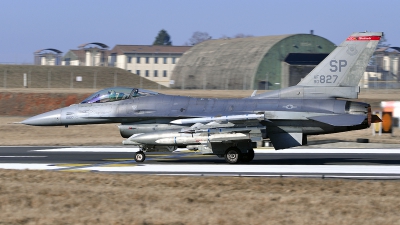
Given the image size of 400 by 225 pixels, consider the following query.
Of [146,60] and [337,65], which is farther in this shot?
[146,60]

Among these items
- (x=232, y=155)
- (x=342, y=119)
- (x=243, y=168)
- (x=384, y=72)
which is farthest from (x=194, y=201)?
(x=384, y=72)

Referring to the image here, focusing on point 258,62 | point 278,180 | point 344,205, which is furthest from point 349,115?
point 258,62

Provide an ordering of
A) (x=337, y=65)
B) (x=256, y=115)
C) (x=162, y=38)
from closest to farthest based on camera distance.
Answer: (x=256, y=115) < (x=337, y=65) < (x=162, y=38)

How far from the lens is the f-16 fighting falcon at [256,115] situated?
1728 centimetres

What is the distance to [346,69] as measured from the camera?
58.2 ft

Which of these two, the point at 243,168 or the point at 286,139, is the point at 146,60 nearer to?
the point at 286,139

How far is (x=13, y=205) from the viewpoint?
10094 millimetres

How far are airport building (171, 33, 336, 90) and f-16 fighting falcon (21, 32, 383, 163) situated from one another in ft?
149

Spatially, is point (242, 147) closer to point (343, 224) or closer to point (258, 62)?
point (343, 224)

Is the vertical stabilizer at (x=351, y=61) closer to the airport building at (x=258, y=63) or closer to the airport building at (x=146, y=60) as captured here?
the airport building at (x=258, y=63)

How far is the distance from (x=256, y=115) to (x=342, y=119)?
2522mm

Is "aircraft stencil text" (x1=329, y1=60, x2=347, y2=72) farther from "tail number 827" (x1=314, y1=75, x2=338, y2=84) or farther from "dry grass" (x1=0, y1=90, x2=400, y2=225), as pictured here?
"dry grass" (x1=0, y1=90, x2=400, y2=225)

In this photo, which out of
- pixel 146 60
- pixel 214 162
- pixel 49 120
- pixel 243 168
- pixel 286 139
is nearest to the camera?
pixel 243 168

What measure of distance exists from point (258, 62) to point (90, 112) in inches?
1936
